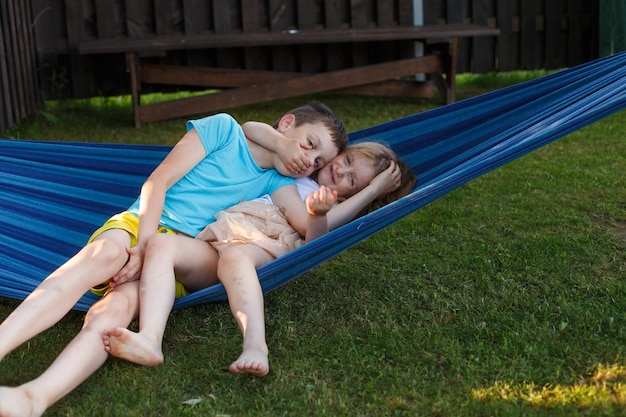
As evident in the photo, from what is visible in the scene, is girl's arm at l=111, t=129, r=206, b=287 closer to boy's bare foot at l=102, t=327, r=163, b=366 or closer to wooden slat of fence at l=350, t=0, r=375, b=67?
boy's bare foot at l=102, t=327, r=163, b=366

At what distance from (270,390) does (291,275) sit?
1.10 ft

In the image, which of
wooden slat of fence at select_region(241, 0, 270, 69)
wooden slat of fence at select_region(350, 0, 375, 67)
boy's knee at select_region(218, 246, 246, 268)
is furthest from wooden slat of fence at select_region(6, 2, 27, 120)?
boy's knee at select_region(218, 246, 246, 268)

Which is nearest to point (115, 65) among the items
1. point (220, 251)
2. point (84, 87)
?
point (84, 87)

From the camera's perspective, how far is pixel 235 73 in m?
5.52

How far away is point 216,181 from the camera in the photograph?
2.53 m

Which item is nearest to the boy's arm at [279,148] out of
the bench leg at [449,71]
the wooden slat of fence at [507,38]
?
the bench leg at [449,71]

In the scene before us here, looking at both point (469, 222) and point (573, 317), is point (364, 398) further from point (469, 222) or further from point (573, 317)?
point (469, 222)

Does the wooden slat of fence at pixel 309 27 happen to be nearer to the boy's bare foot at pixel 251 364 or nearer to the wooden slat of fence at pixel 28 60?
the wooden slat of fence at pixel 28 60

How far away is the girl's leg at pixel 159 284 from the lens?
2.01 metres

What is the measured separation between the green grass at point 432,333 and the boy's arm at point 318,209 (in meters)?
0.26

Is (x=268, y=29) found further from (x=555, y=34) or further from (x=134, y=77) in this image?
(x=555, y=34)

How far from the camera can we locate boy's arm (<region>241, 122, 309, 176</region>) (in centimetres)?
248

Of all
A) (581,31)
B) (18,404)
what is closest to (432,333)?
(18,404)

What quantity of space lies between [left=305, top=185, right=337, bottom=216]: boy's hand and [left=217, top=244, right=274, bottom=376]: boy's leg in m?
0.19
